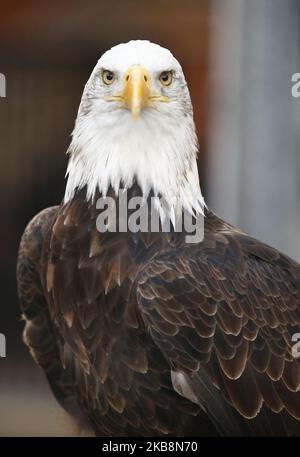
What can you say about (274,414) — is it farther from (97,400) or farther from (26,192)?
(26,192)

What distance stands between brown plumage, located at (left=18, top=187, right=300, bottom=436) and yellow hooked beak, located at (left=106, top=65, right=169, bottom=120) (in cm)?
27

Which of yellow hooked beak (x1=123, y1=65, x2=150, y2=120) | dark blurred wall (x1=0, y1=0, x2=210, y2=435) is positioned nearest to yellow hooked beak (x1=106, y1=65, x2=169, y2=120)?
yellow hooked beak (x1=123, y1=65, x2=150, y2=120)

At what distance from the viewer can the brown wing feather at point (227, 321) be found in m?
2.16

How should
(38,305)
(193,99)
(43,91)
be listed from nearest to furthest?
(38,305), (193,99), (43,91)

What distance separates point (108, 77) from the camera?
2.26 meters

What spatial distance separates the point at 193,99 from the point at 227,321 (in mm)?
1359

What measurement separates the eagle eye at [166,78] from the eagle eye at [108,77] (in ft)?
0.34

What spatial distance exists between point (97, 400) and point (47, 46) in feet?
5.45

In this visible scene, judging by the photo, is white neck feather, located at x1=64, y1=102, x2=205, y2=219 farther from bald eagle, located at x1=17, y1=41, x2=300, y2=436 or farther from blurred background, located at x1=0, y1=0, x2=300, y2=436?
blurred background, located at x1=0, y1=0, x2=300, y2=436

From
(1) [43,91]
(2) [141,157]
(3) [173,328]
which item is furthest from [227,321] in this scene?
(1) [43,91]

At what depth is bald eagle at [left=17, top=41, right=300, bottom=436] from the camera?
218 centimetres

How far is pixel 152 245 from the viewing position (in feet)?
7.52


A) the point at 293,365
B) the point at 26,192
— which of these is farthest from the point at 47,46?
the point at 293,365

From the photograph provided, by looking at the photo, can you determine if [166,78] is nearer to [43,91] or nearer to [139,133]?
[139,133]
